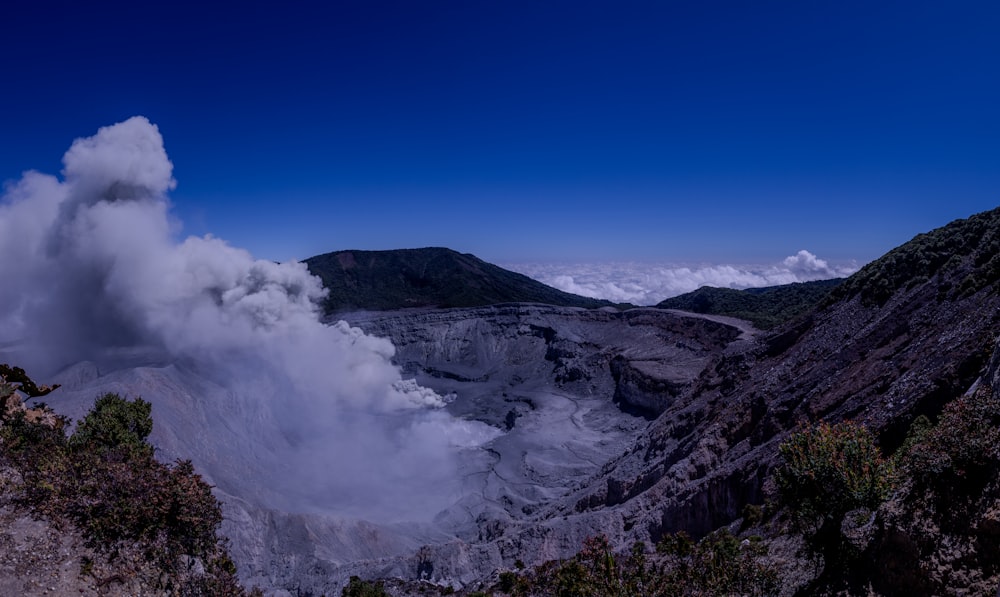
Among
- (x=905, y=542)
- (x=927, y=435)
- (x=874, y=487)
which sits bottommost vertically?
(x=905, y=542)

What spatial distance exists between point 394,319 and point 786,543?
8585 centimetres

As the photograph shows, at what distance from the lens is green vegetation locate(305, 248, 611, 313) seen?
4685 inches

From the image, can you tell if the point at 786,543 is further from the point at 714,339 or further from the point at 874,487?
the point at 714,339

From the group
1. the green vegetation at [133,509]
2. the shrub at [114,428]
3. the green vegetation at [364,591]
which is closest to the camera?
the green vegetation at [133,509]

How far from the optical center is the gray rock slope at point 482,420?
28.4 m

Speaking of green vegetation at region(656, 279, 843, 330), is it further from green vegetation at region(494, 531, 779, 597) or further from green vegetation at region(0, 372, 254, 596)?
green vegetation at region(0, 372, 254, 596)

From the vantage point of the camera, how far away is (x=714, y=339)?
6488 cm

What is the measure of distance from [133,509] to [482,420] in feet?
172

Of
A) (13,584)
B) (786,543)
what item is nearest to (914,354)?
(786,543)

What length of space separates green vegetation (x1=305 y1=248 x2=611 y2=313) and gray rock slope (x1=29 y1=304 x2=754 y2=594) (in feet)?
64.8

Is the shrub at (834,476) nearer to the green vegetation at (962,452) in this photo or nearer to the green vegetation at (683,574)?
the green vegetation at (962,452)

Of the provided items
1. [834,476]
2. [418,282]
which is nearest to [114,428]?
[834,476]

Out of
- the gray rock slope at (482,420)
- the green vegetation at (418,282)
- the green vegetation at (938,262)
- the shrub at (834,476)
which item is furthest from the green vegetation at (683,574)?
the green vegetation at (418,282)

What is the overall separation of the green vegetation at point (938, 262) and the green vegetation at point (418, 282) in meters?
76.0
